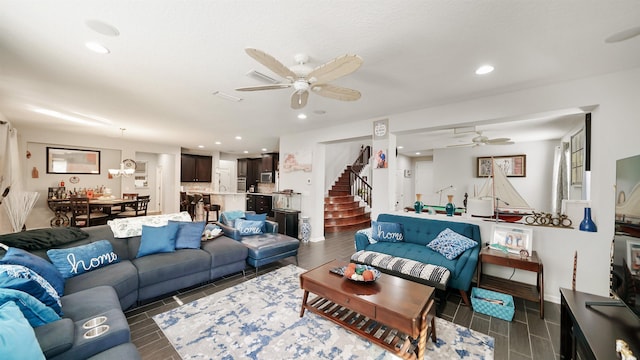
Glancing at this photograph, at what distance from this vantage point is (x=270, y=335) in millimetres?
2154

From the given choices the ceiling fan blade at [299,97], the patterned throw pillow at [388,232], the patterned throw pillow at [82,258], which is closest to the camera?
the patterned throw pillow at [82,258]

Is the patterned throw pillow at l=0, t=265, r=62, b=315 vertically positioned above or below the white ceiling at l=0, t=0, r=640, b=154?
below

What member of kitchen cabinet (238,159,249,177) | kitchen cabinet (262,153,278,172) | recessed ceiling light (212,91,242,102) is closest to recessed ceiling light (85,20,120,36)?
recessed ceiling light (212,91,242,102)

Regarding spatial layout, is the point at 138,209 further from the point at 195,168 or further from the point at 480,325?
the point at 480,325

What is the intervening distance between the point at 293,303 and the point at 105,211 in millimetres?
6062

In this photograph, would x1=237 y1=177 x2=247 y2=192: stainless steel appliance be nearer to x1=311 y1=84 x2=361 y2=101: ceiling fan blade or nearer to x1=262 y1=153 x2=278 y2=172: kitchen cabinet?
x1=262 y1=153 x2=278 y2=172: kitchen cabinet

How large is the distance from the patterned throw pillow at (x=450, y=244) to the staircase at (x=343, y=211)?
A: 11.6ft

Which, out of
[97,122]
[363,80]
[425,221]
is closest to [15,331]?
[363,80]

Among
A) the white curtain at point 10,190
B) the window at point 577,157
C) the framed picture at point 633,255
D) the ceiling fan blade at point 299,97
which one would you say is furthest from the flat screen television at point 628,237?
the white curtain at point 10,190

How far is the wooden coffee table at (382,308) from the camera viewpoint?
1.82m

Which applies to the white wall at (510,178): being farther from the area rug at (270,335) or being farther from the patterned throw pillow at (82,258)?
the patterned throw pillow at (82,258)

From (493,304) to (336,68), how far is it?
289 cm

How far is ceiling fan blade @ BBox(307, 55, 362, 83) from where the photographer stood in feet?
5.52

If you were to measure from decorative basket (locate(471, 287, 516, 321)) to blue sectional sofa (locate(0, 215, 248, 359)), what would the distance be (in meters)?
3.02
